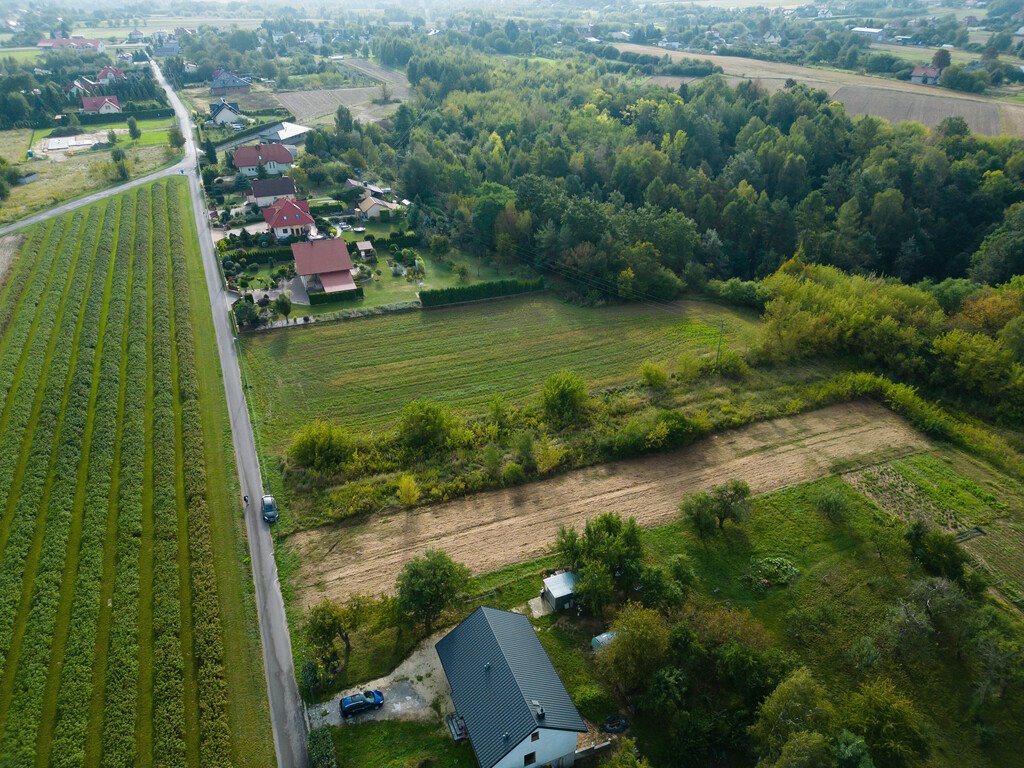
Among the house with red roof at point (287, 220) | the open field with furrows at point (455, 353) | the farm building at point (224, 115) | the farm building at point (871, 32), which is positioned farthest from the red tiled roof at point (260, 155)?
the farm building at point (871, 32)

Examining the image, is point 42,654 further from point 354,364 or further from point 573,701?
point 354,364

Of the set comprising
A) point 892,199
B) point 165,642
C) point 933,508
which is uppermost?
point 892,199

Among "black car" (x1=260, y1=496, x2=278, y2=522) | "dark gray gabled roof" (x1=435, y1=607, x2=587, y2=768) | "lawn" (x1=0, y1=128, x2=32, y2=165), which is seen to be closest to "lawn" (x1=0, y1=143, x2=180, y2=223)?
"lawn" (x1=0, y1=128, x2=32, y2=165)

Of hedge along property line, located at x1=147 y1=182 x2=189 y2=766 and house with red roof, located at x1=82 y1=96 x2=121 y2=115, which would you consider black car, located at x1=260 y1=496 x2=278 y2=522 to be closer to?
hedge along property line, located at x1=147 y1=182 x2=189 y2=766

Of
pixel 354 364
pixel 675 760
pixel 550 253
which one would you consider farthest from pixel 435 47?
pixel 675 760

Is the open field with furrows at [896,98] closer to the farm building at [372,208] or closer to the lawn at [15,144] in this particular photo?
the farm building at [372,208]

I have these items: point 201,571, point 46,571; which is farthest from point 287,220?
point 201,571
